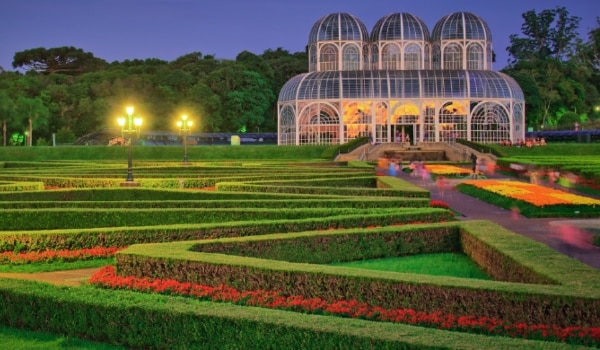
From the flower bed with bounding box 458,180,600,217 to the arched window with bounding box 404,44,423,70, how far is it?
4049 centimetres

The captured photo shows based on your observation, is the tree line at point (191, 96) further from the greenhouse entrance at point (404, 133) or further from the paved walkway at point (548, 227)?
the paved walkway at point (548, 227)

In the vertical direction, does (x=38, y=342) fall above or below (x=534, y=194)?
below

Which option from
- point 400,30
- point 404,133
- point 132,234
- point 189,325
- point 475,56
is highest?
point 400,30

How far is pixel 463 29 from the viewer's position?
66938 millimetres

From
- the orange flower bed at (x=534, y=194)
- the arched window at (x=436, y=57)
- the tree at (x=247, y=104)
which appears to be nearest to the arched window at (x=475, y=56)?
the arched window at (x=436, y=57)

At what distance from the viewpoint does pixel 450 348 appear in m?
6.41

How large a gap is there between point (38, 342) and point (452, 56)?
205 ft

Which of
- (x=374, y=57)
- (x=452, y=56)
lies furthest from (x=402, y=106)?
(x=452, y=56)

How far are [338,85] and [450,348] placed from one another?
186 ft

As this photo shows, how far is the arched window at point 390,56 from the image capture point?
67.6 m

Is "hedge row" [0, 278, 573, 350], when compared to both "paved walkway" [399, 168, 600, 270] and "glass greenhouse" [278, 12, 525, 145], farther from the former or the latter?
"glass greenhouse" [278, 12, 525, 145]

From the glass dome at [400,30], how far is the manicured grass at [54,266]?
56726 mm

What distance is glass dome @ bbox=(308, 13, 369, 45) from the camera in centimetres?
6750

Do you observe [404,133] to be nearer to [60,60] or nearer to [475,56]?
[475,56]
